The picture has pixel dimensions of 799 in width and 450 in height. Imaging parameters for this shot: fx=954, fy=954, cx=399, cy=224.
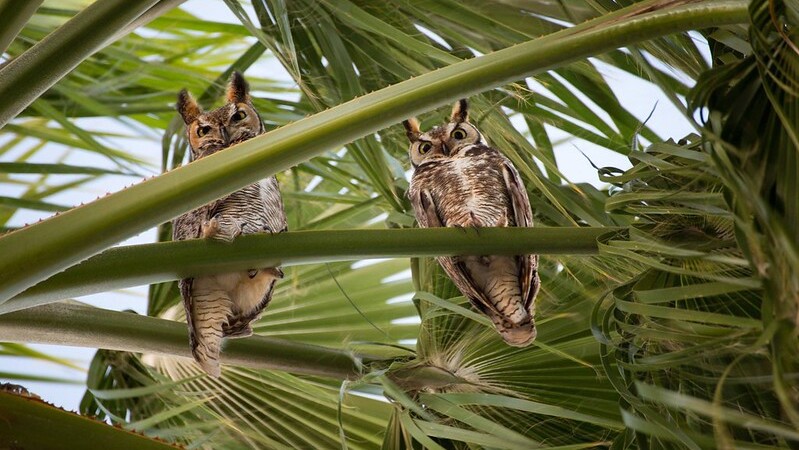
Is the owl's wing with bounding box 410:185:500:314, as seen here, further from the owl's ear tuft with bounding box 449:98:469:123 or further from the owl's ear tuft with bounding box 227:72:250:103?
the owl's ear tuft with bounding box 227:72:250:103

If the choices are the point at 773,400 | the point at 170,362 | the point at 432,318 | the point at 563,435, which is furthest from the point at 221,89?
the point at 773,400

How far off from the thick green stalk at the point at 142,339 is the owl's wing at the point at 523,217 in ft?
1.05

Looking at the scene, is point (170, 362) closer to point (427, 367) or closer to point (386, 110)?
point (427, 367)

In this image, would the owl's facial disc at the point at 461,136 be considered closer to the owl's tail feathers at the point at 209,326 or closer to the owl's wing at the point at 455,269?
the owl's wing at the point at 455,269

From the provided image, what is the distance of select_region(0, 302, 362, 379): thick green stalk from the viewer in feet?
4.50

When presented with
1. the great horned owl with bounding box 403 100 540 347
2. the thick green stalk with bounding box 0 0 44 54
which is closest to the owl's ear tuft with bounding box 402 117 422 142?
the great horned owl with bounding box 403 100 540 347


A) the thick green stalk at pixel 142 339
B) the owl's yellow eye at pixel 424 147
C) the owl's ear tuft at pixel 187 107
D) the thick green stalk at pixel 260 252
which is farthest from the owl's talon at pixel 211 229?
the owl's yellow eye at pixel 424 147

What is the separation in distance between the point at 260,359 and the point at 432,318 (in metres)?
0.34

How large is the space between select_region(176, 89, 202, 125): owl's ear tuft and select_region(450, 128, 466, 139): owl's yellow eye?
0.49 m

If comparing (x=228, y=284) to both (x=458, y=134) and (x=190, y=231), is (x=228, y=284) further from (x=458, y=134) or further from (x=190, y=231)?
(x=458, y=134)

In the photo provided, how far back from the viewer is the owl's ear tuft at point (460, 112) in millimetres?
1893

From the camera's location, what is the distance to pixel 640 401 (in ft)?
4.15

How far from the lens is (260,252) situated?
4.08 feet

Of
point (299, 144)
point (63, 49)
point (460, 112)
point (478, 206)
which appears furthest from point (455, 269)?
point (63, 49)
